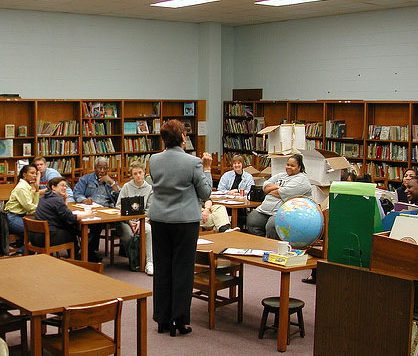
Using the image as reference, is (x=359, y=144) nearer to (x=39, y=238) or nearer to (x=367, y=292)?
(x=39, y=238)

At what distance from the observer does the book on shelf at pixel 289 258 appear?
5.63m

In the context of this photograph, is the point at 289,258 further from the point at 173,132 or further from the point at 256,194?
the point at 256,194

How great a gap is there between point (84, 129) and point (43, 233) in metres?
5.46

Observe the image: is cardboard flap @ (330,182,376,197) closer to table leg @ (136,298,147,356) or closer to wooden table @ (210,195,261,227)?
table leg @ (136,298,147,356)

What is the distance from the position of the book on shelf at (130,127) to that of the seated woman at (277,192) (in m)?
4.58

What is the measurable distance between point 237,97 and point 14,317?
10.2 metres

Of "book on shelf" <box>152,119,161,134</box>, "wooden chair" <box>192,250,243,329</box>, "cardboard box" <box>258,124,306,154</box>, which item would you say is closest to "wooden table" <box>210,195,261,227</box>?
"cardboard box" <box>258,124,306,154</box>

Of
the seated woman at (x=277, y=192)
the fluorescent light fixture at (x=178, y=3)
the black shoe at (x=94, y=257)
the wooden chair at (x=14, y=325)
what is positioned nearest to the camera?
the wooden chair at (x=14, y=325)

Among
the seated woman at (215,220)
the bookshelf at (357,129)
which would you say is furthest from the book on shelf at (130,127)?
the seated woman at (215,220)

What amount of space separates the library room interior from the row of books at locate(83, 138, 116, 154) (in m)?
0.05

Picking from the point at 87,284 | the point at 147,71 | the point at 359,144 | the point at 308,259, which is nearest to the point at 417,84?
the point at 359,144

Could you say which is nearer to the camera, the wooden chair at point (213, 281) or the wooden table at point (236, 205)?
the wooden chair at point (213, 281)

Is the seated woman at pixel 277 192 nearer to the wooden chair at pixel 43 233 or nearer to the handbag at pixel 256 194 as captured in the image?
the handbag at pixel 256 194

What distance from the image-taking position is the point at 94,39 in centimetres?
1306
